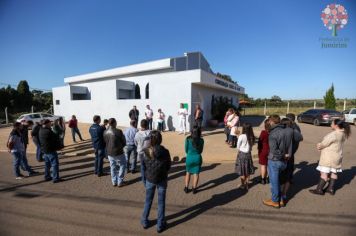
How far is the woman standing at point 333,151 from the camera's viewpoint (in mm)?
4055

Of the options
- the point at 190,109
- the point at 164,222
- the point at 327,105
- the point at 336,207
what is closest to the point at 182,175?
the point at 164,222

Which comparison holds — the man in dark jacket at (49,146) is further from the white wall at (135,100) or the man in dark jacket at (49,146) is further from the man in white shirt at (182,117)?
the white wall at (135,100)

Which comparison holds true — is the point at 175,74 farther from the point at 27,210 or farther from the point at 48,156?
the point at 27,210

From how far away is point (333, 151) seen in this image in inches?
162

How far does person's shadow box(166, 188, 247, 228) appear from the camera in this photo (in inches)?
132

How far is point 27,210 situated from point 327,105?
32.3 m

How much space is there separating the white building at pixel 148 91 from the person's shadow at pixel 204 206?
26.2 ft

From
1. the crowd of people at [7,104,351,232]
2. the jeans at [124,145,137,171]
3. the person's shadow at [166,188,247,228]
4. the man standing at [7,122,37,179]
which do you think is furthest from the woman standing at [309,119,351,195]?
the man standing at [7,122,37,179]

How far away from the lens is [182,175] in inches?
215

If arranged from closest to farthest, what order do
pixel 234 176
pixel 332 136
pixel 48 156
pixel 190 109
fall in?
pixel 332 136
pixel 48 156
pixel 234 176
pixel 190 109

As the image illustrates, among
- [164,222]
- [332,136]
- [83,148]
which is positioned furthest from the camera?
[83,148]

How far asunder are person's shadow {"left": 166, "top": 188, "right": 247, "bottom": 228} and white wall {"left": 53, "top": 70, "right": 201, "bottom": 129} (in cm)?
830

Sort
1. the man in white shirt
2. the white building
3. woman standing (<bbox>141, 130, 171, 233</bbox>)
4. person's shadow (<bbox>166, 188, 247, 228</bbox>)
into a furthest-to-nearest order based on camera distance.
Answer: the white building < the man in white shirt < person's shadow (<bbox>166, 188, 247, 228</bbox>) < woman standing (<bbox>141, 130, 171, 233</bbox>)

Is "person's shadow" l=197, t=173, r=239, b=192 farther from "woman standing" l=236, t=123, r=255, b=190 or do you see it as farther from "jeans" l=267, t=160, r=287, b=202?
"jeans" l=267, t=160, r=287, b=202
